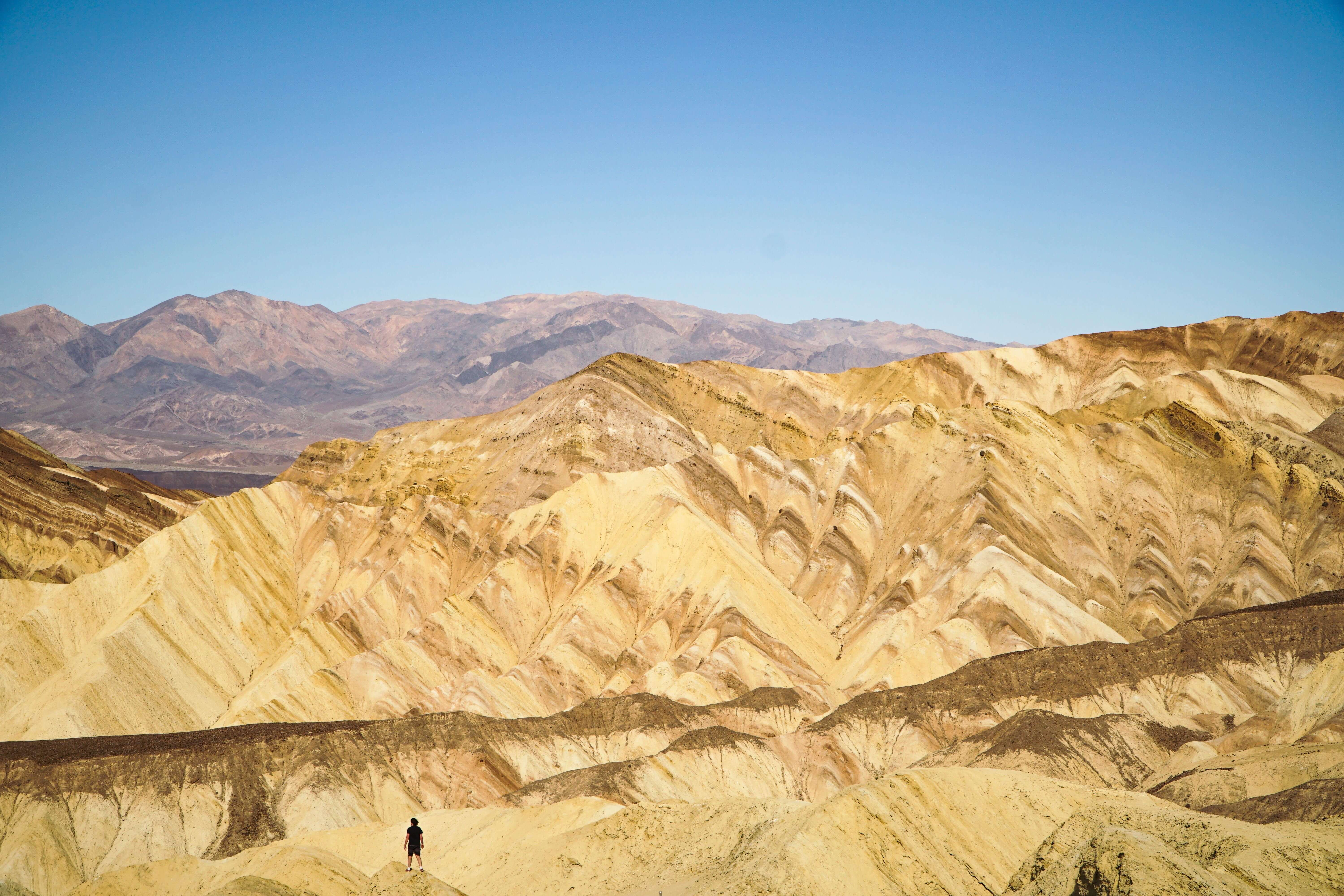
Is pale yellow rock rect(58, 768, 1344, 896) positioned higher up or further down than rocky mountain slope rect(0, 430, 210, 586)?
further down

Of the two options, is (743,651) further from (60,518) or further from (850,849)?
(60,518)

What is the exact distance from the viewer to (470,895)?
38.6 metres

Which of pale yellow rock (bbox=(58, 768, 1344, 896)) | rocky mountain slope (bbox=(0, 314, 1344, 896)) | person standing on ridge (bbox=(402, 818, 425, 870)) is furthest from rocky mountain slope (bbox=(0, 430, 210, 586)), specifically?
person standing on ridge (bbox=(402, 818, 425, 870))

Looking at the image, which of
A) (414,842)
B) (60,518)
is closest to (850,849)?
(414,842)

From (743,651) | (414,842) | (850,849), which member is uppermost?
(850,849)

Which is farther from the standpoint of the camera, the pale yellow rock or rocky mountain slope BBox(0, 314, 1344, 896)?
rocky mountain slope BBox(0, 314, 1344, 896)

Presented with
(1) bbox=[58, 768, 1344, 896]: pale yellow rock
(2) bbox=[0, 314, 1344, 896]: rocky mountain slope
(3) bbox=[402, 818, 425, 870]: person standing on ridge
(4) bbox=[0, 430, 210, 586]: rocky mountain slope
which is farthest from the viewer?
(4) bbox=[0, 430, 210, 586]: rocky mountain slope

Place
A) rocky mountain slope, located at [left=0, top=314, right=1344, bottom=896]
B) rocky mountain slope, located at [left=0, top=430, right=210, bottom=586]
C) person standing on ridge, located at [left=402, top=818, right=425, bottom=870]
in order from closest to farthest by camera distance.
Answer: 1. person standing on ridge, located at [left=402, top=818, right=425, bottom=870]
2. rocky mountain slope, located at [left=0, top=314, right=1344, bottom=896]
3. rocky mountain slope, located at [left=0, top=430, right=210, bottom=586]

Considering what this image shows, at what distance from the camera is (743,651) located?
68.2 m

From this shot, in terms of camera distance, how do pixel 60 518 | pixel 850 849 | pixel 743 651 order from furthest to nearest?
pixel 60 518 < pixel 743 651 < pixel 850 849

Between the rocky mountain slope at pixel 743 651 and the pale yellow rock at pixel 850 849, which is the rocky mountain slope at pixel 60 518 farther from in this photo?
the pale yellow rock at pixel 850 849

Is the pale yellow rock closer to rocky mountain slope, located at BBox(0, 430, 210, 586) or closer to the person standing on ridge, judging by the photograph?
the person standing on ridge

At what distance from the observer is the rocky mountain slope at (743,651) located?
37.0 metres

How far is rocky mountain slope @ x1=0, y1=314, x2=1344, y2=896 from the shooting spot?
37.0 metres
